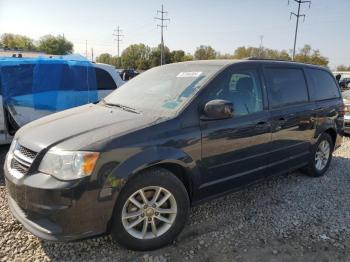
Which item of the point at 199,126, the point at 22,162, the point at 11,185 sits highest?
the point at 199,126

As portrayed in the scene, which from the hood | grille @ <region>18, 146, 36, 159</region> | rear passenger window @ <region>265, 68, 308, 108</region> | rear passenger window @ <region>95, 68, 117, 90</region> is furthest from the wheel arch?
rear passenger window @ <region>95, 68, 117, 90</region>

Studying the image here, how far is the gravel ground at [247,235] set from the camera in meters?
3.10

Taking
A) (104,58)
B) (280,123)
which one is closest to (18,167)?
(280,123)

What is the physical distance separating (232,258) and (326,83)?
3.63 meters

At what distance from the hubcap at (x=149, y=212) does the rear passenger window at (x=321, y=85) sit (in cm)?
299

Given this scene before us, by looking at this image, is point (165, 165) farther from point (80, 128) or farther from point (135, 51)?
point (135, 51)

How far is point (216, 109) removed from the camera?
3215mm

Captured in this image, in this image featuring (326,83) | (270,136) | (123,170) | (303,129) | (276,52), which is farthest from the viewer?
(276,52)

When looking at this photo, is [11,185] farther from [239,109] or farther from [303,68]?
[303,68]

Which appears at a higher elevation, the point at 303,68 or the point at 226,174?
the point at 303,68

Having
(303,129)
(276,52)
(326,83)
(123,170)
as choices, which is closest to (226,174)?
(123,170)

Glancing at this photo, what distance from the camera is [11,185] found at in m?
2.94

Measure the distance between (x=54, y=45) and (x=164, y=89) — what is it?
96.0 meters

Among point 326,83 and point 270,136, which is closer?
point 270,136
